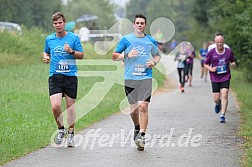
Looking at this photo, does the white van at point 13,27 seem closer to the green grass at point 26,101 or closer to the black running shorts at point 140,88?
the green grass at point 26,101

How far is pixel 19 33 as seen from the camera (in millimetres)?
34938

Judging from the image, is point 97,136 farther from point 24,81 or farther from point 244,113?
point 24,81

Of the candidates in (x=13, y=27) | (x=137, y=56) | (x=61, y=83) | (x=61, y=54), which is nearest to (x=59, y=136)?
(x=61, y=83)

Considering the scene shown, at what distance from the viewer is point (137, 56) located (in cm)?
1066

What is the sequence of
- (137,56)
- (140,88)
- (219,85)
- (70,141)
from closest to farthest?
(137,56)
(140,88)
(70,141)
(219,85)

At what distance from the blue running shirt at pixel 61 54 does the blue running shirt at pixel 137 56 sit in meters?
0.76

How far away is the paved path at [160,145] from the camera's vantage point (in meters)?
9.51

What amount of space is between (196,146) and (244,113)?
5.23 metres

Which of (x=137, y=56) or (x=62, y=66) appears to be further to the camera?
(x=62, y=66)

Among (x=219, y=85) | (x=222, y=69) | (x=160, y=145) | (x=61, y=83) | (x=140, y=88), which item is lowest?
(x=160, y=145)

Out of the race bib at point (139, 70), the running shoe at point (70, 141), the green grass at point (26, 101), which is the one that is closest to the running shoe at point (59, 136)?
the running shoe at point (70, 141)

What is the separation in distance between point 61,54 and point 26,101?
6.77 meters

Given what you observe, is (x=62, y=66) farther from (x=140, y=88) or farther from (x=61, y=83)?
(x=140, y=88)

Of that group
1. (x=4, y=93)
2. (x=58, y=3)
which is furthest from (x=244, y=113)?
(x=58, y=3)
